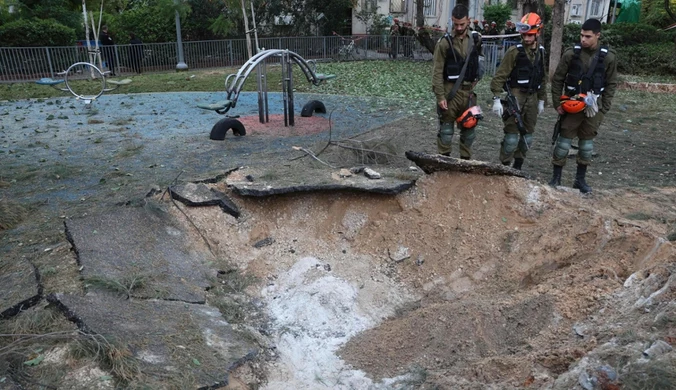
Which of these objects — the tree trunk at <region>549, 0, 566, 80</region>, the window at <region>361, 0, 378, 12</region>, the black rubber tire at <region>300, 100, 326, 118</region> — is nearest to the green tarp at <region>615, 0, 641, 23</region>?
the window at <region>361, 0, 378, 12</region>

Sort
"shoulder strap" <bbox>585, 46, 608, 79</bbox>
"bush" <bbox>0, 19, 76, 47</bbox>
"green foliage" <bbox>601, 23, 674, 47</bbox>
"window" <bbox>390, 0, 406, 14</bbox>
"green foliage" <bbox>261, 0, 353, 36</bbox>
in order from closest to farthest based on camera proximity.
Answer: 1. "shoulder strap" <bbox>585, 46, 608, 79</bbox>
2. "bush" <bbox>0, 19, 76, 47</bbox>
3. "green foliage" <bbox>601, 23, 674, 47</bbox>
4. "green foliage" <bbox>261, 0, 353, 36</bbox>
5. "window" <bbox>390, 0, 406, 14</bbox>

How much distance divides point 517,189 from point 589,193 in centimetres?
115

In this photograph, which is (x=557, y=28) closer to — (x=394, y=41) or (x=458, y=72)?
(x=458, y=72)

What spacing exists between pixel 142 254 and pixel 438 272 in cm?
233

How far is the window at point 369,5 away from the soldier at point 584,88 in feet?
66.1

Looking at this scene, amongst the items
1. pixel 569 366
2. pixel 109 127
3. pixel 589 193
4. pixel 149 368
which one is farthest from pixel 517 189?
pixel 109 127

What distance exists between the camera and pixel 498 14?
21.6 meters

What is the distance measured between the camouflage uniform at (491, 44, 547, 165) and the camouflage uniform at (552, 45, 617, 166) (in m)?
0.26

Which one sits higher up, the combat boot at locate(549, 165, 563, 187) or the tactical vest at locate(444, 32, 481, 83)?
the tactical vest at locate(444, 32, 481, 83)

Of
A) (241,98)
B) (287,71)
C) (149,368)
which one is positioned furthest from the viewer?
(241,98)

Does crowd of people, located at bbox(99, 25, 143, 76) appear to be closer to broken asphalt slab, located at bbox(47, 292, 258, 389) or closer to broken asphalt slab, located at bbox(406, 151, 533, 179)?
broken asphalt slab, located at bbox(406, 151, 533, 179)

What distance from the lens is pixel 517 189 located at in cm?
473

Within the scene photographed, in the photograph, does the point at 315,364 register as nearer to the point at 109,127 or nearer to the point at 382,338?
the point at 382,338

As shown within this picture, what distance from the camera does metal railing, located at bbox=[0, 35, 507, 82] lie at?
653 inches
